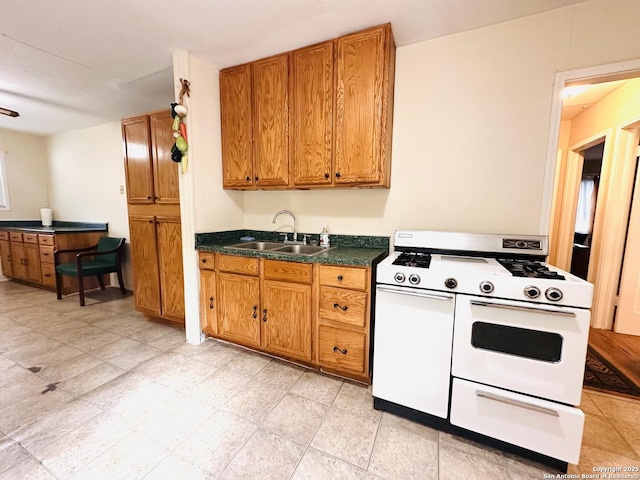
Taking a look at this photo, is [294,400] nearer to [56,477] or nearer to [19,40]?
[56,477]

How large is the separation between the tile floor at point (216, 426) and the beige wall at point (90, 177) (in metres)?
2.20

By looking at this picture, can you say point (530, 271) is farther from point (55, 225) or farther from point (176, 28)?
point (55, 225)

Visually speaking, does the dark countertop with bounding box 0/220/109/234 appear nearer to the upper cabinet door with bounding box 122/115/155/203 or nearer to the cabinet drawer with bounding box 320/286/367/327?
the upper cabinet door with bounding box 122/115/155/203

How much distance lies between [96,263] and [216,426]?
11.2 feet

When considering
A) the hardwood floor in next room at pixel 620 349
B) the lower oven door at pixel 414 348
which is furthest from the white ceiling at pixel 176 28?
the hardwood floor in next room at pixel 620 349

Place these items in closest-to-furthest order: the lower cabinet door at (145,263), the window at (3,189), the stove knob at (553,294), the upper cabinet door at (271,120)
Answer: the stove knob at (553,294), the upper cabinet door at (271,120), the lower cabinet door at (145,263), the window at (3,189)

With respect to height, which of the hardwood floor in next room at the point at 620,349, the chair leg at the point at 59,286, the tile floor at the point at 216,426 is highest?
the chair leg at the point at 59,286

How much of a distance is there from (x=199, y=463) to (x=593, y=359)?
294 centimetres

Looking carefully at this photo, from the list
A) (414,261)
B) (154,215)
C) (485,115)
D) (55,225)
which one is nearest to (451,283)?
(414,261)

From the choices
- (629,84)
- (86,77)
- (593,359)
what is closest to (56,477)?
(86,77)

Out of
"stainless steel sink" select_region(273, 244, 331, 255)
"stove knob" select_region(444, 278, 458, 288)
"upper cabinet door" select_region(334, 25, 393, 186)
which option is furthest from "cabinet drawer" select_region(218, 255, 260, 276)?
"stove knob" select_region(444, 278, 458, 288)

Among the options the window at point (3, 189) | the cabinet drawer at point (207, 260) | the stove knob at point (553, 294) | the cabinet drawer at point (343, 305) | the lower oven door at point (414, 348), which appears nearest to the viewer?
the stove knob at point (553, 294)

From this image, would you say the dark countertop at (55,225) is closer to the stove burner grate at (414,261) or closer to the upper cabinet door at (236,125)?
the upper cabinet door at (236,125)

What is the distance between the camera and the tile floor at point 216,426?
1211 millimetres
